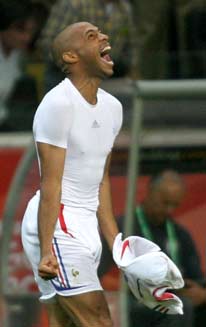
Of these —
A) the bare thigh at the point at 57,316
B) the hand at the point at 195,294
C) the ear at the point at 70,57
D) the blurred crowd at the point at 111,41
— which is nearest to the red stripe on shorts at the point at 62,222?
the bare thigh at the point at 57,316

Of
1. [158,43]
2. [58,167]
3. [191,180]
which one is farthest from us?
[158,43]

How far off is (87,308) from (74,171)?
0.58 meters

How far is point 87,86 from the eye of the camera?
693cm

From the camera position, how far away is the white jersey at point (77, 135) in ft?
22.2

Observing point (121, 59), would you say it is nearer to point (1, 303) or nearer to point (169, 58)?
point (169, 58)

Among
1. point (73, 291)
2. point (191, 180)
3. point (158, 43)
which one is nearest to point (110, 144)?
point (73, 291)

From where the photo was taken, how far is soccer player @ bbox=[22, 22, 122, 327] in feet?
22.2

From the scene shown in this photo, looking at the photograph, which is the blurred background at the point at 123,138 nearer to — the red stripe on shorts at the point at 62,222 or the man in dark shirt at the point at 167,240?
the man in dark shirt at the point at 167,240

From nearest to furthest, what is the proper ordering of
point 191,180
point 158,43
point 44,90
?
point 191,180 < point 44,90 < point 158,43

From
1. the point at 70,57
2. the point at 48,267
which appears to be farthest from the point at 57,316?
the point at 70,57

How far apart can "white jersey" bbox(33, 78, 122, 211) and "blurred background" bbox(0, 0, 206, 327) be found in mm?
1161

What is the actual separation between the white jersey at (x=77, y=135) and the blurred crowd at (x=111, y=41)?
10.8ft

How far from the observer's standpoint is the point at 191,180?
849 cm

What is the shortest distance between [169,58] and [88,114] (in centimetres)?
360
